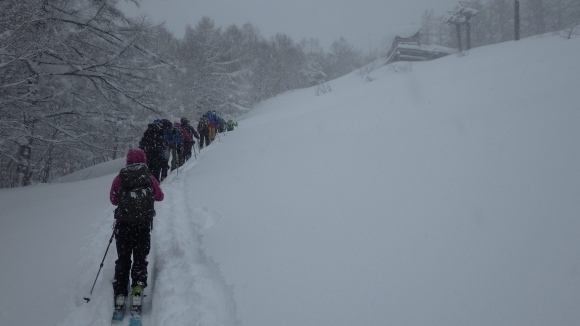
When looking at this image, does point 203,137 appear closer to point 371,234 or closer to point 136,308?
point 136,308

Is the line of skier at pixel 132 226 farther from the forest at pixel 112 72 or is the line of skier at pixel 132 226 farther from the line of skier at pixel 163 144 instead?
the line of skier at pixel 163 144

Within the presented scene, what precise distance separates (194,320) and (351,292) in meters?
1.57

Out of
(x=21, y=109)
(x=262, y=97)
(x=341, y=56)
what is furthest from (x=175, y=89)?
(x=341, y=56)

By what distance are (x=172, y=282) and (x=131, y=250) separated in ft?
2.13

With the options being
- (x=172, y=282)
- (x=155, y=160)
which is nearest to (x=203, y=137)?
(x=155, y=160)

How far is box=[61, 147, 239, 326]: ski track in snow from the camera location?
2969 mm

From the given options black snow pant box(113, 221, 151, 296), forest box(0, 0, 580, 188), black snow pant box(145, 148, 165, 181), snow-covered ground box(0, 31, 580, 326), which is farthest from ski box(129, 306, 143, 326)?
black snow pant box(145, 148, 165, 181)

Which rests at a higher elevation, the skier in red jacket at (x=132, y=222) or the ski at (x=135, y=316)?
the skier in red jacket at (x=132, y=222)

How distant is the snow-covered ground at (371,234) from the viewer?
242 centimetres

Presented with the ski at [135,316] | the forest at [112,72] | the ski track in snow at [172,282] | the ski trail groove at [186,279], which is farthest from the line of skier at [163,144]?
the ski at [135,316]

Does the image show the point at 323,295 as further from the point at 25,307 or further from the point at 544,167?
the point at 25,307

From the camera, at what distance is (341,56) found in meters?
55.8

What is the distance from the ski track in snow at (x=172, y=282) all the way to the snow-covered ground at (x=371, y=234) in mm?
22

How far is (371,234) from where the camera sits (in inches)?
138
